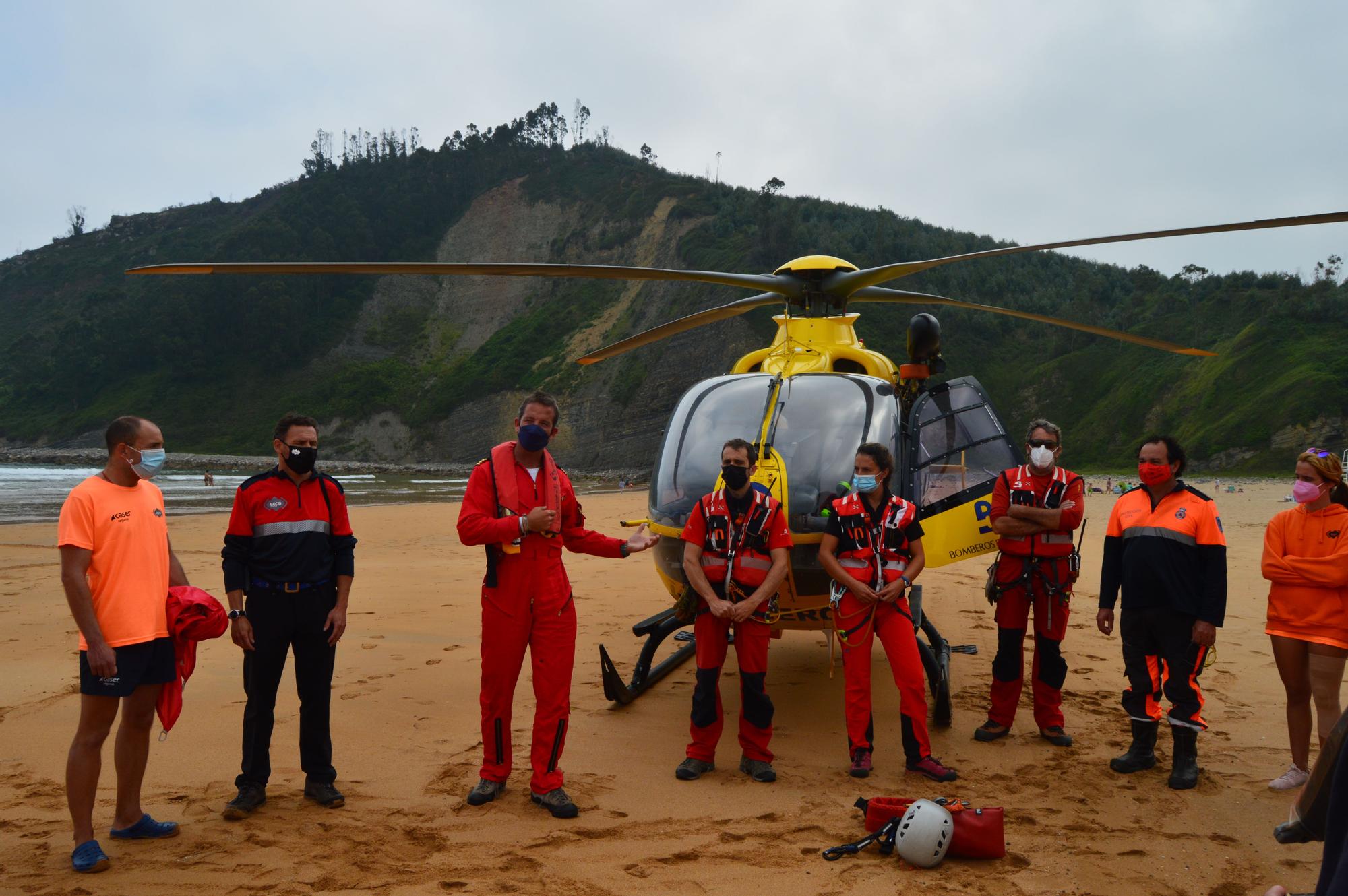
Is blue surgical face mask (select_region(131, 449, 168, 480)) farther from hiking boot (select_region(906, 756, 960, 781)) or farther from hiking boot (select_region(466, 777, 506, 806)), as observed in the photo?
hiking boot (select_region(906, 756, 960, 781))

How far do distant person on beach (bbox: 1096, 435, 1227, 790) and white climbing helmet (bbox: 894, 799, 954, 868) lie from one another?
1.78m

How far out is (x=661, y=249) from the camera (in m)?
63.7

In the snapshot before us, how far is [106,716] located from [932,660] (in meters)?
4.38

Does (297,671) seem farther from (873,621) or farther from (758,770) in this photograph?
(873,621)

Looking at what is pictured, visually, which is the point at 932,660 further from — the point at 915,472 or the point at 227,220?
the point at 227,220

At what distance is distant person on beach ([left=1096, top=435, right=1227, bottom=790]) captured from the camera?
15.6 feet

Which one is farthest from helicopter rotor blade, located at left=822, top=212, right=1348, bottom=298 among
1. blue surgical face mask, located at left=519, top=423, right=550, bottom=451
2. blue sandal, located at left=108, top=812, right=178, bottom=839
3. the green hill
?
the green hill

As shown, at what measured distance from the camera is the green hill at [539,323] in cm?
4156

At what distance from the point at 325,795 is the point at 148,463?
1775 mm

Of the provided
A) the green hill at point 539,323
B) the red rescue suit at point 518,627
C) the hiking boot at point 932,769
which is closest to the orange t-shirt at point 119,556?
the red rescue suit at point 518,627

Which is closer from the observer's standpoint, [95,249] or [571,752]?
[571,752]

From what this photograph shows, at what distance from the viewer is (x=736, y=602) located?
15.8 ft

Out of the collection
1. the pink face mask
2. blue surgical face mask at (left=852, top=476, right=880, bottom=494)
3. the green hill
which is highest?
the green hill

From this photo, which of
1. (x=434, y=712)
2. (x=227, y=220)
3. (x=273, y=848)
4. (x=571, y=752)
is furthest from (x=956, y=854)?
(x=227, y=220)
